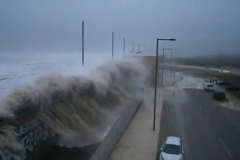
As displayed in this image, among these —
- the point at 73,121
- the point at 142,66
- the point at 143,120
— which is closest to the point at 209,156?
the point at 143,120

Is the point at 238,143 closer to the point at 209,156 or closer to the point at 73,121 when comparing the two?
the point at 209,156

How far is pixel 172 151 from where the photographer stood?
1114cm

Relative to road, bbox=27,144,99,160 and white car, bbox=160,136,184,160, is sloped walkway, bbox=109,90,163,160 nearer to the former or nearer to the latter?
white car, bbox=160,136,184,160

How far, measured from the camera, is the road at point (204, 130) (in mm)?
12031

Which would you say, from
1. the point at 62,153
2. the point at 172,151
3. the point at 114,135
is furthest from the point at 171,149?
the point at 62,153

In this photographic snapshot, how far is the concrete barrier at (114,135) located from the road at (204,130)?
7.24ft

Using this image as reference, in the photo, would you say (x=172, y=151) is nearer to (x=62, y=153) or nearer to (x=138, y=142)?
(x=138, y=142)

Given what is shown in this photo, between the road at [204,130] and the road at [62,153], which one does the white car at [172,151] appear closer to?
the road at [204,130]

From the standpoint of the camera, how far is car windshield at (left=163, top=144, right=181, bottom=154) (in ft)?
36.4

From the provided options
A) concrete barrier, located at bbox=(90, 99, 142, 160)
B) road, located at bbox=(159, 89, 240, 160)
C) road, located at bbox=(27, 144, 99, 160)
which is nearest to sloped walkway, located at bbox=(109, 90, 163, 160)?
concrete barrier, located at bbox=(90, 99, 142, 160)

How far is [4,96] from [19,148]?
2818 mm

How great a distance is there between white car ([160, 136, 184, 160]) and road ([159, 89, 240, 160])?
587 mm

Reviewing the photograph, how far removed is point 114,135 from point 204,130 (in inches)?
223

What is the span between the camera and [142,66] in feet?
138
